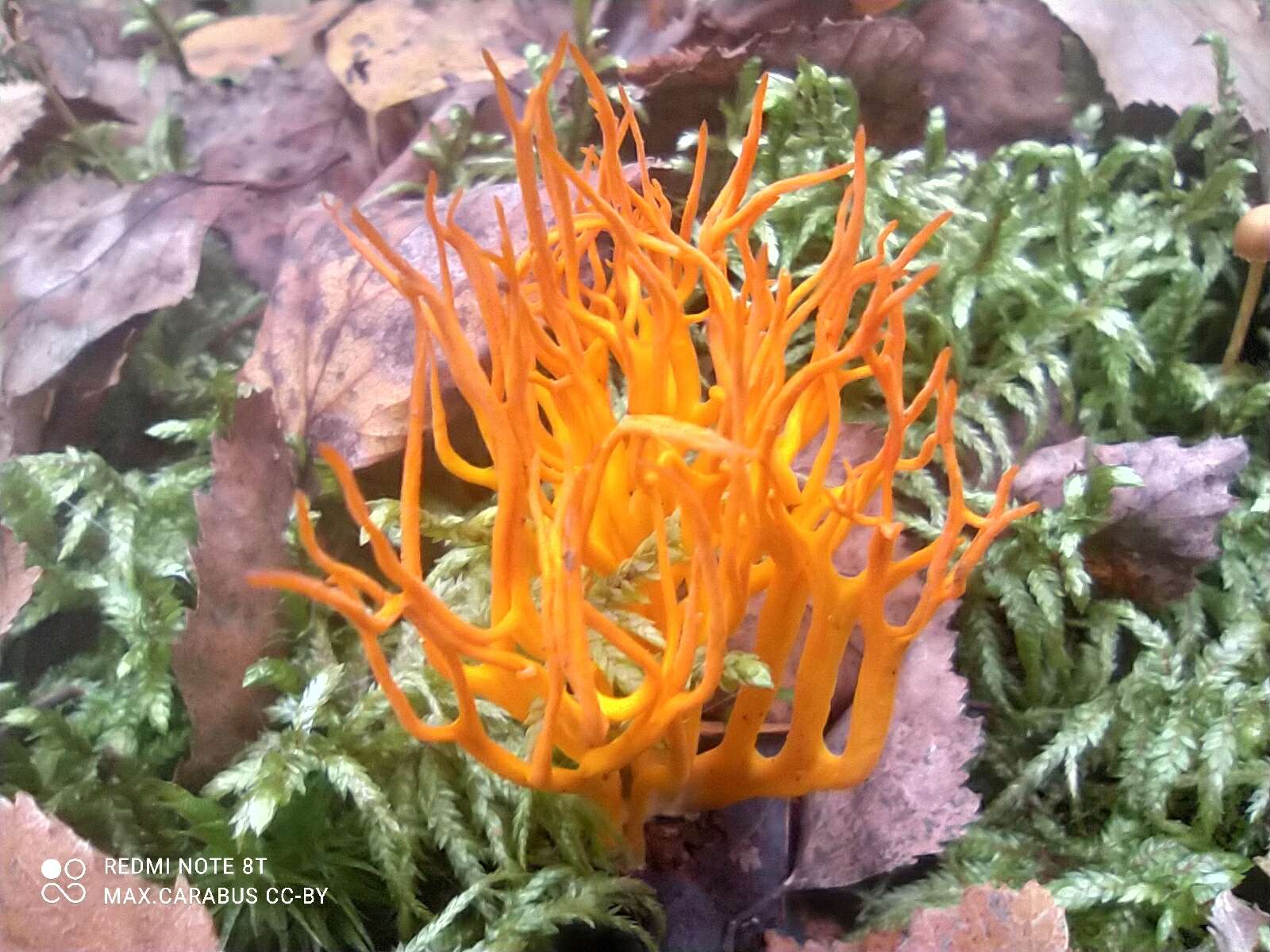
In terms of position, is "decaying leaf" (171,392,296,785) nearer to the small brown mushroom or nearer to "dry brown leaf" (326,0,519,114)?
"dry brown leaf" (326,0,519,114)

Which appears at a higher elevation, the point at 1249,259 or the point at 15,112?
the point at 15,112

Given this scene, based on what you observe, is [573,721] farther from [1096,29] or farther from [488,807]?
[1096,29]

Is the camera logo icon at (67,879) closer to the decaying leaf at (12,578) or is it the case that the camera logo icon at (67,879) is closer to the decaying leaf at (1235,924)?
the decaying leaf at (12,578)

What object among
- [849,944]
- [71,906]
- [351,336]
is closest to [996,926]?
[849,944]

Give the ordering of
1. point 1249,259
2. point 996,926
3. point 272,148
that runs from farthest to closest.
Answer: point 272,148
point 1249,259
point 996,926

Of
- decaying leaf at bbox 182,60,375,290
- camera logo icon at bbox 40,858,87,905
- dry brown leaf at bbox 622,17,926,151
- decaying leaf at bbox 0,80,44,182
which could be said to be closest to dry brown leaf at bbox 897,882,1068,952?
camera logo icon at bbox 40,858,87,905

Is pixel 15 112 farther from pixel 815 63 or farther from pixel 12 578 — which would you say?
pixel 815 63

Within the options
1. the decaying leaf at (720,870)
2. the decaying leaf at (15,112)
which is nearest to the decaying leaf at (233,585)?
the decaying leaf at (720,870)
